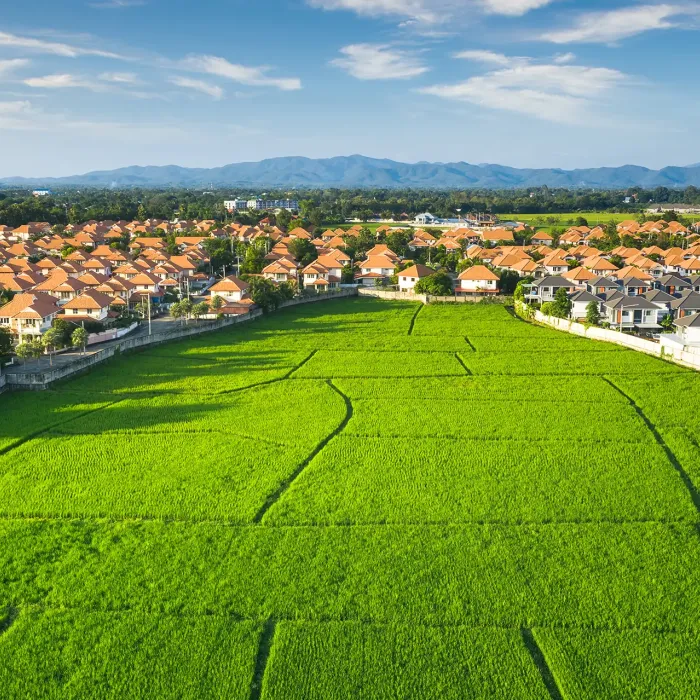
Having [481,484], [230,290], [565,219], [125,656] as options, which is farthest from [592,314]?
[565,219]

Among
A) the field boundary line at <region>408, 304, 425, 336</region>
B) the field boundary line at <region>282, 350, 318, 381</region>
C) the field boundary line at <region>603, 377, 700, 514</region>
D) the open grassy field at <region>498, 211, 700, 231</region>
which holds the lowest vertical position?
the field boundary line at <region>408, 304, 425, 336</region>

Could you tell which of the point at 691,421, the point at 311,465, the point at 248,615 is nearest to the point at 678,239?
the point at 691,421

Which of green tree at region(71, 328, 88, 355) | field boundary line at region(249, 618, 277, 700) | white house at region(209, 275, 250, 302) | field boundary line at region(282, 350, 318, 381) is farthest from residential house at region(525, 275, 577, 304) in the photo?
field boundary line at region(249, 618, 277, 700)

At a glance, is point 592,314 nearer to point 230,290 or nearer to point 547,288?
point 547,288

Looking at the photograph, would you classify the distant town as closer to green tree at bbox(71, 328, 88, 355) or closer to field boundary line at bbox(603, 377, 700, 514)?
green tree at bbox(71, 328, 88, 355)

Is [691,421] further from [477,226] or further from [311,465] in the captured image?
[477,226]

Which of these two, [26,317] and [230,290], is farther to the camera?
[230,290]
